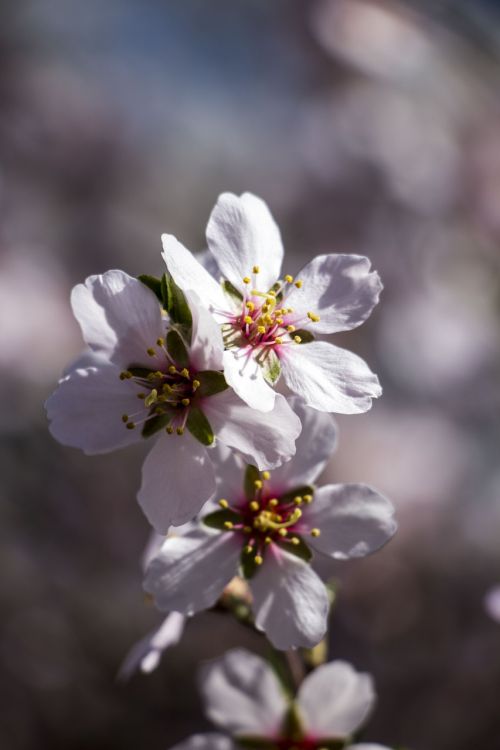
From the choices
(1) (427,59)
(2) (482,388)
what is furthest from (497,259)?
(1) (427,59)

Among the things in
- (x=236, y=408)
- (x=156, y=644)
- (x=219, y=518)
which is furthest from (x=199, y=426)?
(x=156, y=644)

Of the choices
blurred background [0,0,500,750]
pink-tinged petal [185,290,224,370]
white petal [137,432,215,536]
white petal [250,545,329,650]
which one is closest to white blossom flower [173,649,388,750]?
white petal [250,545,329,650]

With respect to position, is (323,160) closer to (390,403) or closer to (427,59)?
(427,59)

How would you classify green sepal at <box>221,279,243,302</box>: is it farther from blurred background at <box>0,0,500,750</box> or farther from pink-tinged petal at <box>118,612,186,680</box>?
blurred background at <box>0,0,500,750</box>

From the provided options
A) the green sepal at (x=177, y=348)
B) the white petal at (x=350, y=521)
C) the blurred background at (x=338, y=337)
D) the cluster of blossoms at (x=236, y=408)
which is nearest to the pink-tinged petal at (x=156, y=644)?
the cluster of blossoms at (x=236, y=408)

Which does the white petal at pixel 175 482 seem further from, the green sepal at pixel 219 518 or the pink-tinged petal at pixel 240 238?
the pink-tinged petal at pixel 240 238
